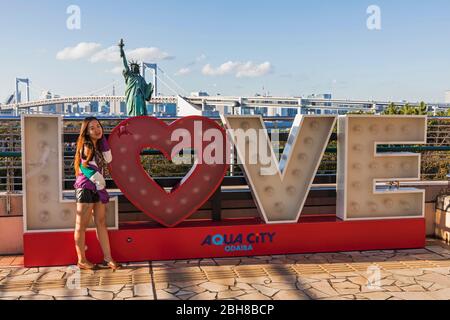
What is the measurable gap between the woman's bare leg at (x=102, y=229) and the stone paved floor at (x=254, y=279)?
238 mm

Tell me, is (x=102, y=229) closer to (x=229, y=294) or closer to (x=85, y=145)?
(x=85, y=145)

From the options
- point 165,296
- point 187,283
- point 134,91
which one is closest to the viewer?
point 165,296

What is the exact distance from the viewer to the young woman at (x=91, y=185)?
16.3 feet

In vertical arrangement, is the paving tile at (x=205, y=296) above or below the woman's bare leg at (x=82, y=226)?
below

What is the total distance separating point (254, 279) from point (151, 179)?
1.72 m

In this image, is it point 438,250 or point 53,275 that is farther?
point 438,250

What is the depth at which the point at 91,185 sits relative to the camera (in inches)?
195

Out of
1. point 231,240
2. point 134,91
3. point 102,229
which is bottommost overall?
point 231,240

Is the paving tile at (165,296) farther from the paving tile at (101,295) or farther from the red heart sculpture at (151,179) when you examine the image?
the red heart sculpture at (151,179)

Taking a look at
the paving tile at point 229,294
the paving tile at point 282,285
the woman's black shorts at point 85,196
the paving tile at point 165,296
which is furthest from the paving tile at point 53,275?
the paving tile at point 282,285

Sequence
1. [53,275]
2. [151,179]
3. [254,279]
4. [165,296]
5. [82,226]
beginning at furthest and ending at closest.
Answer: [151,179]
[82,226]
[53,275]
[254,279]
[165,296]

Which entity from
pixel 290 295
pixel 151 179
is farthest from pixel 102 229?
Result: pixel 290 295
